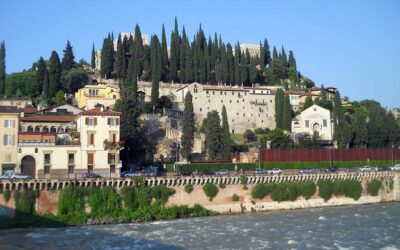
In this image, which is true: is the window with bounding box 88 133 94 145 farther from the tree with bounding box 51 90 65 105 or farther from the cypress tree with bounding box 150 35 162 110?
the cypress tree with bounding box 150 35 162 110

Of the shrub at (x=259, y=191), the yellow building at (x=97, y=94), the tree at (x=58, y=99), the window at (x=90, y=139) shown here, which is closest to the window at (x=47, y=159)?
the window at (x=90, y=139)

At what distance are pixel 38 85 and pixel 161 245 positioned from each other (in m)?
57.9

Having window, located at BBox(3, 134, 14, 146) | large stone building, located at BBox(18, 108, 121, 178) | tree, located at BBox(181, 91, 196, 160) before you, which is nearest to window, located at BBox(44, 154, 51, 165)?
large stone building, located at BBox(18, 108, 121, 178)

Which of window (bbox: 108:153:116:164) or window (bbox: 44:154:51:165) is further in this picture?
window (bbox: 108:153:116:164)

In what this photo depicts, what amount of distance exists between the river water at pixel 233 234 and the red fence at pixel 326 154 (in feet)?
72.5

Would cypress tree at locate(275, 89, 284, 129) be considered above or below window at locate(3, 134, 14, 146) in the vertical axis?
above

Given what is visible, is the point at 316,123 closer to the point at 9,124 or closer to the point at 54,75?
the point at 54,75

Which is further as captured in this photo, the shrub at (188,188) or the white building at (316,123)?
the white building at (316,123)

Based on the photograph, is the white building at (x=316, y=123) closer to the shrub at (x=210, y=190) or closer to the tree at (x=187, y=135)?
the tree at (x=187, y=135)

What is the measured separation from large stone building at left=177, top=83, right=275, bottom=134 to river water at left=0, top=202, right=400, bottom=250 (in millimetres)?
43779

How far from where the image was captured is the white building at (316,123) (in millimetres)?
89250

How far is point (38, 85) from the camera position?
281 ft

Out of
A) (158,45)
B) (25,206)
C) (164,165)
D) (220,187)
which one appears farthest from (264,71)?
(25,206)

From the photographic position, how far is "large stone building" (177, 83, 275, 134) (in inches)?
3600
